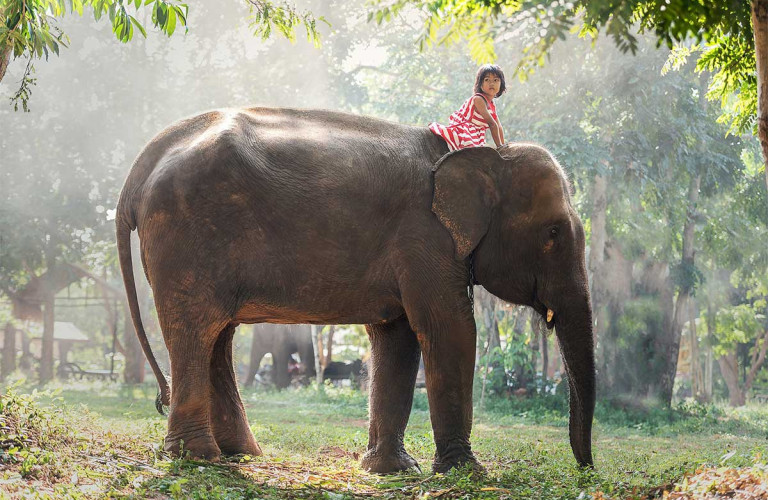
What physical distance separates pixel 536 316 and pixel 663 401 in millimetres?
9687

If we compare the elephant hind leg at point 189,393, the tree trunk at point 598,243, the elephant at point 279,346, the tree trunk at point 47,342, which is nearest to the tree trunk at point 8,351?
the tree trunk at point 47,342

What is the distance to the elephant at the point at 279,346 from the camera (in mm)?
19406

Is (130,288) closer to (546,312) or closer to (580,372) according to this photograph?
(546,312)

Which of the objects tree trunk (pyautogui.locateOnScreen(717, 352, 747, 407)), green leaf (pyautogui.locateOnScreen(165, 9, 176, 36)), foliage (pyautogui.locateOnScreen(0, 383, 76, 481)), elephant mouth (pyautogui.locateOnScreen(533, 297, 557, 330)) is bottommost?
tree trunk (pyautogui.locateOnScreen(717, 352, 747, 407))

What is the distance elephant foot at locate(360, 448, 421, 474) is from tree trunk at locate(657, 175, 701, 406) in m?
10.0

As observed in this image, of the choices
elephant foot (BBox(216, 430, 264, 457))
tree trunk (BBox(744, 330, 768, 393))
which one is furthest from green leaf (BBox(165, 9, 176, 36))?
tree trunk (BBox(744, 330, 768, 393))

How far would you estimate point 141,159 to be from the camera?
5.85 metres

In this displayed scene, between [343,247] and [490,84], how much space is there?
5.14ft

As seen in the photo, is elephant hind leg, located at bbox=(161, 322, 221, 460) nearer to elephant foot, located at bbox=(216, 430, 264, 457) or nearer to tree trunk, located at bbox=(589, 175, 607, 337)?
elephant foot, located at bbox=(216, 430, 264, 457)

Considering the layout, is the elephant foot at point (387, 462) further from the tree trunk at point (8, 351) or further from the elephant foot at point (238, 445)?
Answer: the tree trunk at point (8, 351)

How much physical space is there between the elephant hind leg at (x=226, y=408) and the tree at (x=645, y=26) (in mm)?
2795

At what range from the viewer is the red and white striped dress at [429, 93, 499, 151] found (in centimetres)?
617

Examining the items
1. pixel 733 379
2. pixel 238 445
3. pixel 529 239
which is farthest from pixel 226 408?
pixel 733 379

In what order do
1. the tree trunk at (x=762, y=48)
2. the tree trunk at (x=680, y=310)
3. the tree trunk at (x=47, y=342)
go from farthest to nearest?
the tree trunk at (x=47, y=342)
the tree trunk at (x=680, y=310)
the tree trunk at (x=762, y=48)
